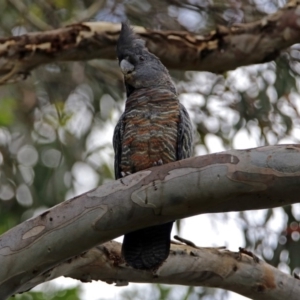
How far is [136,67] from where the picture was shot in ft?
12.8

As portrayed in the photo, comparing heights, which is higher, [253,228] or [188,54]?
[188,54]

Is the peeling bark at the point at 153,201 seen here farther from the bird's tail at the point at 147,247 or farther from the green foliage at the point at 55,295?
the green foliage at the point at 55,295

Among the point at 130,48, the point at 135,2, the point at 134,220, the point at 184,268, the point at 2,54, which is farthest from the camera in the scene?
the point at 135,2

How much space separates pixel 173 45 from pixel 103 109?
1895 mm

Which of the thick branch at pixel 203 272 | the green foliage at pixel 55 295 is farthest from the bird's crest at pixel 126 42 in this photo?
the green foliage at pixel 55 295

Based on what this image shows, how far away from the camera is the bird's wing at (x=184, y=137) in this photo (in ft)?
11.7

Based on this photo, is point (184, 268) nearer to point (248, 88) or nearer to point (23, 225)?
point (23, 225)

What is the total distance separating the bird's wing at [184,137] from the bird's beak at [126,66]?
0.43 meters

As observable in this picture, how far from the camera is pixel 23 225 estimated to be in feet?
8.96

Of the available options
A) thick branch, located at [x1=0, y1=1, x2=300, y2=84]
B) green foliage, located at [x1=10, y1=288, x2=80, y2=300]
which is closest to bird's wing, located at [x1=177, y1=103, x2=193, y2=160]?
thick branch, located at [x1=0, y1=1, x2=300, y2=84]

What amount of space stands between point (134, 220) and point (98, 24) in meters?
2.31

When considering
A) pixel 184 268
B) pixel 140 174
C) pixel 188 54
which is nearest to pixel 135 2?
pixel 188 54

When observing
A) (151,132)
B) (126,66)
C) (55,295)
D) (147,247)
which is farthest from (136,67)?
(55,295)

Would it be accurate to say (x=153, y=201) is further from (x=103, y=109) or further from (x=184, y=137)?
(x=103, y=109)
